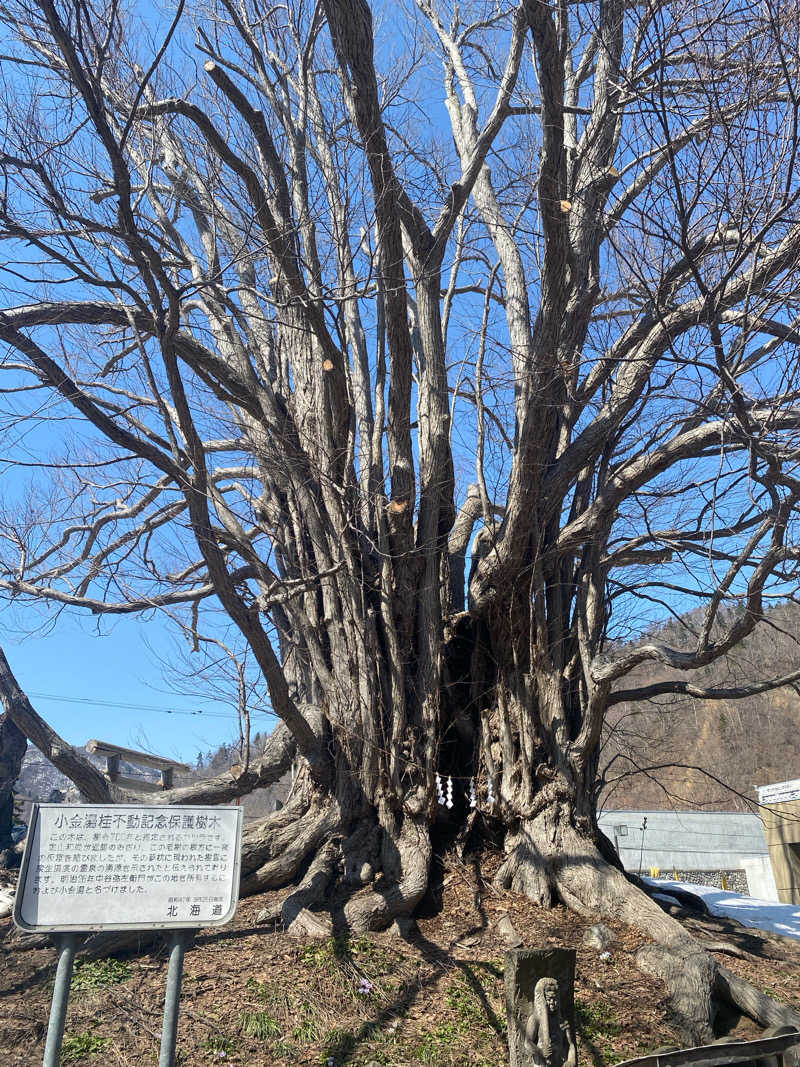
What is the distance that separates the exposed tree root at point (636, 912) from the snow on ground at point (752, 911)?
2.25 metres

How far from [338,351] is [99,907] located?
4270 millimetres

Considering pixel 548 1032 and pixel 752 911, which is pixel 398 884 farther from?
pixel 752 911

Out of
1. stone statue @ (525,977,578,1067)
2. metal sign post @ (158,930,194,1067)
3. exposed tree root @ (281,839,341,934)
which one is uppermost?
exposed tree root @ (281,839,341,934)

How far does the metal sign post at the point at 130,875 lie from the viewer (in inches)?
128

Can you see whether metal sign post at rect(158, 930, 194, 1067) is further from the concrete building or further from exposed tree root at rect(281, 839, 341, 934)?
the concrete building

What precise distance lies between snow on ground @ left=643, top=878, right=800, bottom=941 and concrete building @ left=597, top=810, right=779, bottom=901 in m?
13.8

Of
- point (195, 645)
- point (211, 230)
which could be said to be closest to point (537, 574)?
point (195, 645)

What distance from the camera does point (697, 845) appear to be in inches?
1112

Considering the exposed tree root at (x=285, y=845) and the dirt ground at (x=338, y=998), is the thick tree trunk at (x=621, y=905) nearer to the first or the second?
the dirt ground at (x=338, y=998)

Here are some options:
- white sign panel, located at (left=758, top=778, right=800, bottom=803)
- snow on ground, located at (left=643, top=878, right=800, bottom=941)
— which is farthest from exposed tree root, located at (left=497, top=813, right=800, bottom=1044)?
white sign panel, located at (left=758, top=778, right=800, bottom=803)

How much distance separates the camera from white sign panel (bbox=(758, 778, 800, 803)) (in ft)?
61.5

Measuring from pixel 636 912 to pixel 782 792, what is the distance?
50.9 ft

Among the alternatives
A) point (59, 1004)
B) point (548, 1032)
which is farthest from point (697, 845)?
point (59, 1004)

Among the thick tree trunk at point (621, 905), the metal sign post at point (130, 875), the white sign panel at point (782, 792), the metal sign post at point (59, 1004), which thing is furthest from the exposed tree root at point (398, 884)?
the white sign panel at point (782, 792)
